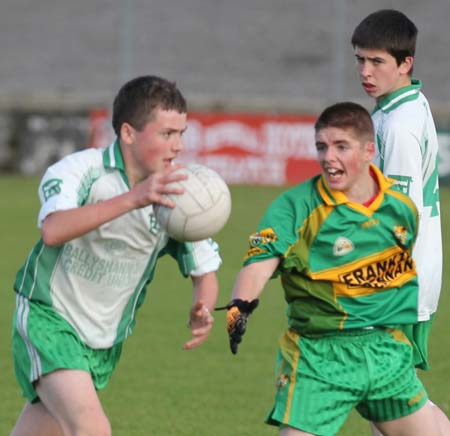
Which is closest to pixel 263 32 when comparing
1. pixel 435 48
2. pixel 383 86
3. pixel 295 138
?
pixel 435 48

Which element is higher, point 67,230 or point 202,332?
point 67,230

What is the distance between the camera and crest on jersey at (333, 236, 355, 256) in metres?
5.07

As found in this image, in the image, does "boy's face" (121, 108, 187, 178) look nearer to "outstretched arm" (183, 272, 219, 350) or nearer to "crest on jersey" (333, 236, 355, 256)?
"outstretched arm" (183, 272, 219, 350)

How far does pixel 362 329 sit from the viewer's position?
512 cm

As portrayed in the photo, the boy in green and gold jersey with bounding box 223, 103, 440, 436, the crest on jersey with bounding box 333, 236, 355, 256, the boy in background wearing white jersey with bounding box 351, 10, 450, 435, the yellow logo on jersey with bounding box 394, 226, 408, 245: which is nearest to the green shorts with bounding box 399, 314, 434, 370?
→ the boy in background wearing white jersey with bounding box 351, 10, 450, 435

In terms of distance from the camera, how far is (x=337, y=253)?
5.07 m

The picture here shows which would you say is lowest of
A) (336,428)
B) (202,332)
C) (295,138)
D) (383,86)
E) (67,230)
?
(295,138)

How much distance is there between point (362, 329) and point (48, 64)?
30338mm

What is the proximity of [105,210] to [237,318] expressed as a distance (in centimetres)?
62

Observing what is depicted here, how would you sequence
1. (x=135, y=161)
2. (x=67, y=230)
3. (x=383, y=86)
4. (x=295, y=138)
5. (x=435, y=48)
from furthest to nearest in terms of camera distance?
(x=435, y=48) → (x=295, y=138) → (x=383, y=86) → (x=135, y=161) → (x=67, y=230)

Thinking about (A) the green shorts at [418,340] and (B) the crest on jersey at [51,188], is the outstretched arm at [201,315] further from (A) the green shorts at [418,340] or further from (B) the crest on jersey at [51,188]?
(A) the green shorts at [418,340]

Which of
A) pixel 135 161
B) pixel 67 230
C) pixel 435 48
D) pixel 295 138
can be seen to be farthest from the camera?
pixel 435 48

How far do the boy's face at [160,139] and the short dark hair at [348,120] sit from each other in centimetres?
55

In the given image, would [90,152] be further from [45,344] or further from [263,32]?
[263,32]
